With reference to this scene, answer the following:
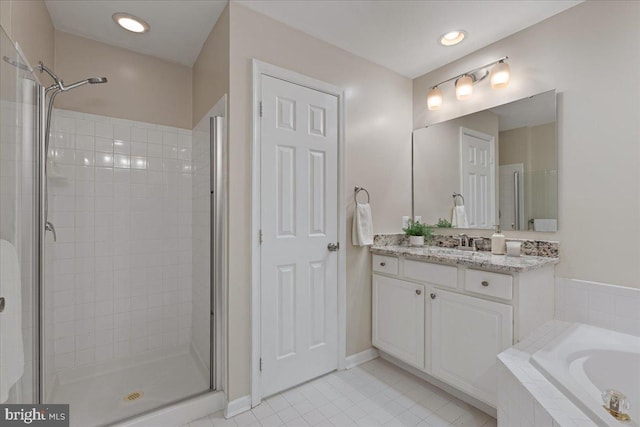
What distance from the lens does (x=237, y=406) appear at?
5.69 ft

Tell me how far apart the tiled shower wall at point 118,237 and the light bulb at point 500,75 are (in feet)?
8.03

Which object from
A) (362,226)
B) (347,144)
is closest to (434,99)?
(347,144)

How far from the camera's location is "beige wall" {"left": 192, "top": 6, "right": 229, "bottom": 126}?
A: 1.81 metres

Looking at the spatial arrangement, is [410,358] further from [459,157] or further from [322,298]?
[459,157]

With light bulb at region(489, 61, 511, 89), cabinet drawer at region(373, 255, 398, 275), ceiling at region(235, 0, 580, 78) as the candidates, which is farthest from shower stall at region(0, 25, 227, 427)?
light bulb at region(489, 61, 511, 89)

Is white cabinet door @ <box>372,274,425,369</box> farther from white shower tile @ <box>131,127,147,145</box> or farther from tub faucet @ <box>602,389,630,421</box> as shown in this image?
white shower tile @ <box>131,127,147,145</box>

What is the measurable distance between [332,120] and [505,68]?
123 cm

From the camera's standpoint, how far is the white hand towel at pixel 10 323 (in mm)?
1019

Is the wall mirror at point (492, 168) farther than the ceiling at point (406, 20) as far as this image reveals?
Yes

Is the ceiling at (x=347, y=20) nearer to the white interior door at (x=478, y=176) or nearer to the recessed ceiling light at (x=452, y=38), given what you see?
the recessed ceiling light at (x=452, y=38)

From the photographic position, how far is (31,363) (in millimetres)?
1263

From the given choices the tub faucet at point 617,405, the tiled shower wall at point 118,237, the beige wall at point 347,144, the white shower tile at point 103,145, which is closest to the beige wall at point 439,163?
the beige wall at point 347,144

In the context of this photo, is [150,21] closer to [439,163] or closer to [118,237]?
[118,237]

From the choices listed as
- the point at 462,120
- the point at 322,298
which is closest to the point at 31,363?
the point at 322,298
